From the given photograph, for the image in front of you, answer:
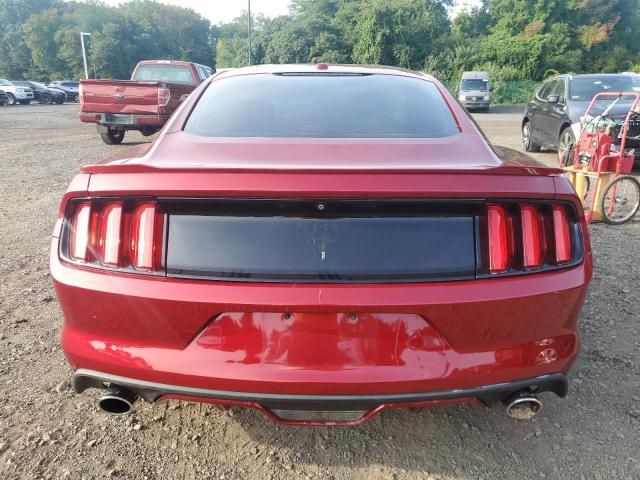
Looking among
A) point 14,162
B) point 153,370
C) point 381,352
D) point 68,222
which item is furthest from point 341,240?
point 14,162

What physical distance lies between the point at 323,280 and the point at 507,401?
84 cm

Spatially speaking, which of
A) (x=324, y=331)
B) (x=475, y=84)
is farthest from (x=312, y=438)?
(x=475, y=84)

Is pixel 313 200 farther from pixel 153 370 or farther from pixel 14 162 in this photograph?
pixel 14 162

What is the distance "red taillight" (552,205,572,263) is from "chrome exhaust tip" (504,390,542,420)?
0.50 m

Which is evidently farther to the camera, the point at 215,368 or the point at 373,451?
the point at 373,451

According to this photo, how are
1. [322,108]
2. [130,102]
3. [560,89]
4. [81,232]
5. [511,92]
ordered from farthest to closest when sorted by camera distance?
[511,92] < [130,102] < [560,89] < [322,108] < [81,232]

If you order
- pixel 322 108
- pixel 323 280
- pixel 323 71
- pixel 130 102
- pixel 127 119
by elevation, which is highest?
pixel 323 71

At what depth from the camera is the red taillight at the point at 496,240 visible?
5.81 ft

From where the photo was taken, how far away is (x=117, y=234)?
5.89 feet

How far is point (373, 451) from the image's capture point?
224 cm

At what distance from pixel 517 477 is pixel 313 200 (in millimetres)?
1438

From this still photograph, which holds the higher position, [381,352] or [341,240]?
[341,240]

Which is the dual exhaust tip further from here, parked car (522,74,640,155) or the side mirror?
the side mirror

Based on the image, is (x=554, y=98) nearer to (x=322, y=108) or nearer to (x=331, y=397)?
(x=322, y=108)
